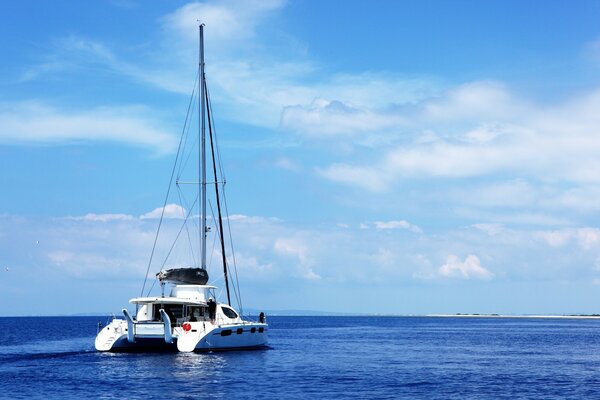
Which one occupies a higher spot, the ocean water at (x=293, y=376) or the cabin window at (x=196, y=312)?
the cabin window at (x=196, y=312)

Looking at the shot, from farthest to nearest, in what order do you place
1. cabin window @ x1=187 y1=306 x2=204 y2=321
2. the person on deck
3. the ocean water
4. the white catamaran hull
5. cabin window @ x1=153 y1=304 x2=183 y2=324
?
the person on deck
cabin window @ x1=153 y1=304 x2=183 y2=324
cabin window @ x1=187 y1=306 x2=204 y2=321
the white catamaran hull
the ocean water

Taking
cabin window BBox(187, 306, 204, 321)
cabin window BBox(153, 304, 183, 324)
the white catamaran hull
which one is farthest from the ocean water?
cabin window BBox(187, 306, 204, 321)

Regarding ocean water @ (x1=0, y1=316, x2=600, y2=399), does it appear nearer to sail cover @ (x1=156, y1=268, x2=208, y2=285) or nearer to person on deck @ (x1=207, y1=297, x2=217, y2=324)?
person on deck @ (x1=207, y1=297, x2=217, y2=324)

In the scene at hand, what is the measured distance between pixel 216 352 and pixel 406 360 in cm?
1440

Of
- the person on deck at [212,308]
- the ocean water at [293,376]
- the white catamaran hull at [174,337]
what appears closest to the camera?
the ocean water at [293,376]

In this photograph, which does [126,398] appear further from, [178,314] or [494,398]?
[178,314]

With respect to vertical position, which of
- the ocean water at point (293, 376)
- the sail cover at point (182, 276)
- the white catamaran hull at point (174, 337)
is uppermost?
the sail cover at point (182, 276)

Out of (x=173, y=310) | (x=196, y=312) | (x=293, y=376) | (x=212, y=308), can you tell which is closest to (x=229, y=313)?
(x=212, y=308)

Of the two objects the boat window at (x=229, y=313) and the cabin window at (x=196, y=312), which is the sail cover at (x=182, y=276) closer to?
the cabin window at (x=196, y=312)

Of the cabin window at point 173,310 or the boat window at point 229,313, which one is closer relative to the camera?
the cabin window at point 173,310

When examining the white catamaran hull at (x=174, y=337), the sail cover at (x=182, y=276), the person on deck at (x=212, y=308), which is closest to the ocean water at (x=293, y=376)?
the white catamaran hull at (x=174, y=337)

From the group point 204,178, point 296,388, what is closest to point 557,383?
point 296,388

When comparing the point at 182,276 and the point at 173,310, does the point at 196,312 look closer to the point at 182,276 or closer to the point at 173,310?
the point at 173,310

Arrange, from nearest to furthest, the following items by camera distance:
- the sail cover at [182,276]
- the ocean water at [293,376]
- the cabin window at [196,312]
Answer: the ocean water at [293,376]
the cabin window at [196,312]
the sail cover at [182,276]
